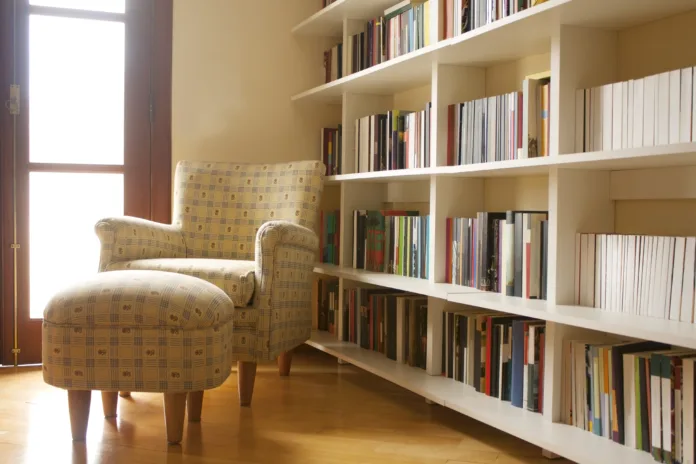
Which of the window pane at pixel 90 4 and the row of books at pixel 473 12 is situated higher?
the window pane at pixel 90 4

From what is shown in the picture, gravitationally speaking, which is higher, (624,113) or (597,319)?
(624,113)

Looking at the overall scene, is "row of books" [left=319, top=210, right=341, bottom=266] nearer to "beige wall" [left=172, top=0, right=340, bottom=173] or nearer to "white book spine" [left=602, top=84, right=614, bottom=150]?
"beige wall" [left=172, top=0, right=340, bottom=173]

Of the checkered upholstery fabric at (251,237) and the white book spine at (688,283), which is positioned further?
the checkered upholstery fabric at (251,237)

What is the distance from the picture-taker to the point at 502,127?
Answer: 2.66 metres

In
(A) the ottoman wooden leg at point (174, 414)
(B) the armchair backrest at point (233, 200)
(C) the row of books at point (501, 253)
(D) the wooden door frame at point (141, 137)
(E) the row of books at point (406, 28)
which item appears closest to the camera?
(A) the ottoman wooden leg at point (174, 414)

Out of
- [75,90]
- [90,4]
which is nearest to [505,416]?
[75,90]

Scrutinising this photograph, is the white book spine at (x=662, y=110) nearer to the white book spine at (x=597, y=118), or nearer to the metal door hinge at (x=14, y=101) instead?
the white book spine at (x=597, y=118)

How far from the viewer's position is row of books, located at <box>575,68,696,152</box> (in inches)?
76.4

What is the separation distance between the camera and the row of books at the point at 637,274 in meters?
1.97

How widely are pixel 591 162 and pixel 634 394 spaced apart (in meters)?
0.63

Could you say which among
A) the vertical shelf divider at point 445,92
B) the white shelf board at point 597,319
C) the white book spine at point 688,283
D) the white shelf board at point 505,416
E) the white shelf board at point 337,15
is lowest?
the white shelf board at point 505,416

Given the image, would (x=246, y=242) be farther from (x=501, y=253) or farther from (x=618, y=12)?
(x=618, y=12)

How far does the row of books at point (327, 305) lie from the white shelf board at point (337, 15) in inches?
52.2

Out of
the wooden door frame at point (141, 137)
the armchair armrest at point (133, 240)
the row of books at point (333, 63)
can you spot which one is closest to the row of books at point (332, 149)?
the row of books at point (333, 63)
